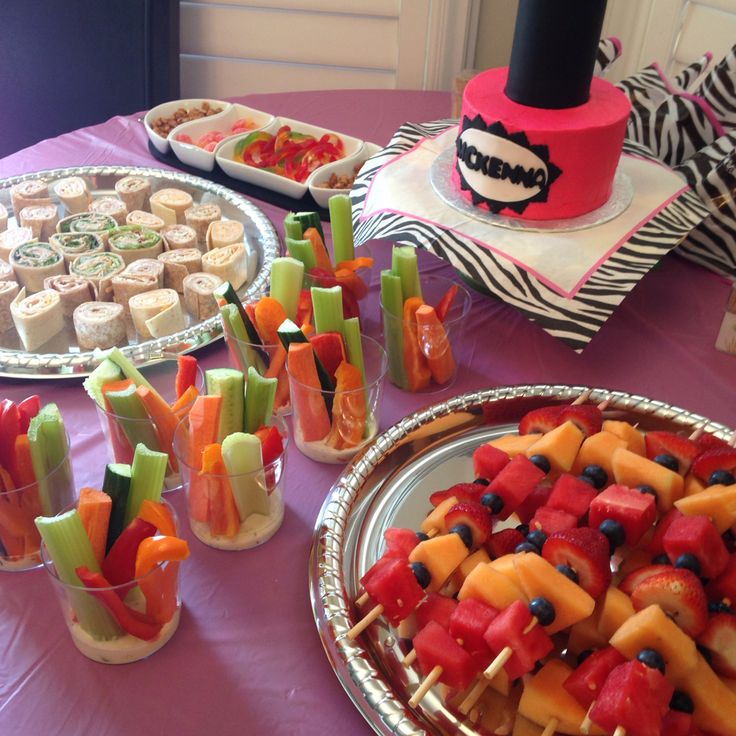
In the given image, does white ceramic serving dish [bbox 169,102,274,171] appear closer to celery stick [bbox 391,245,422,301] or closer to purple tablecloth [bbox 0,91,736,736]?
purple tablecloth [bbox 0,91,736,736]

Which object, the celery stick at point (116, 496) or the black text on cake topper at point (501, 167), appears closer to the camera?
the celery stick at point (116, 496)

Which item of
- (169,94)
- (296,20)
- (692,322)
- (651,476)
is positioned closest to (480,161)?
(692,322)

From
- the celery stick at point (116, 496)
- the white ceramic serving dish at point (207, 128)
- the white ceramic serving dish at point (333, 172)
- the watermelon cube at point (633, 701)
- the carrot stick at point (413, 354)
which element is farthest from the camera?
the white ceramic serving dish at point (207, 128)

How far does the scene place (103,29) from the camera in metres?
2.18

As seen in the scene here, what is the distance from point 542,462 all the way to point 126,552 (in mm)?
433

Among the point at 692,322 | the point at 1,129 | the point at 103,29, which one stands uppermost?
the point at 103,29

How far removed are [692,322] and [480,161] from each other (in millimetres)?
428

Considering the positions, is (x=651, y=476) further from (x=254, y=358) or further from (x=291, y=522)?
(x=254, y=358)

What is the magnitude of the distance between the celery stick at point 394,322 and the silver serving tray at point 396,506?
0.10 metres

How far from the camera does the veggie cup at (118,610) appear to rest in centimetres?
69

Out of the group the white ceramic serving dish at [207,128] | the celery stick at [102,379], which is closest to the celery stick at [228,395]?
the celery stick at [102,379]

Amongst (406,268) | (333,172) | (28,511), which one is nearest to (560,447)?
(406,268)

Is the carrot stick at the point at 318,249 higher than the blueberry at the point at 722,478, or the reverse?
the carrot stick at the point at 318,249

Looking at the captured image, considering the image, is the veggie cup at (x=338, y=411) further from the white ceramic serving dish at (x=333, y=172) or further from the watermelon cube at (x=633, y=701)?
the white ceramic serving dish at (x=333, y=172)
